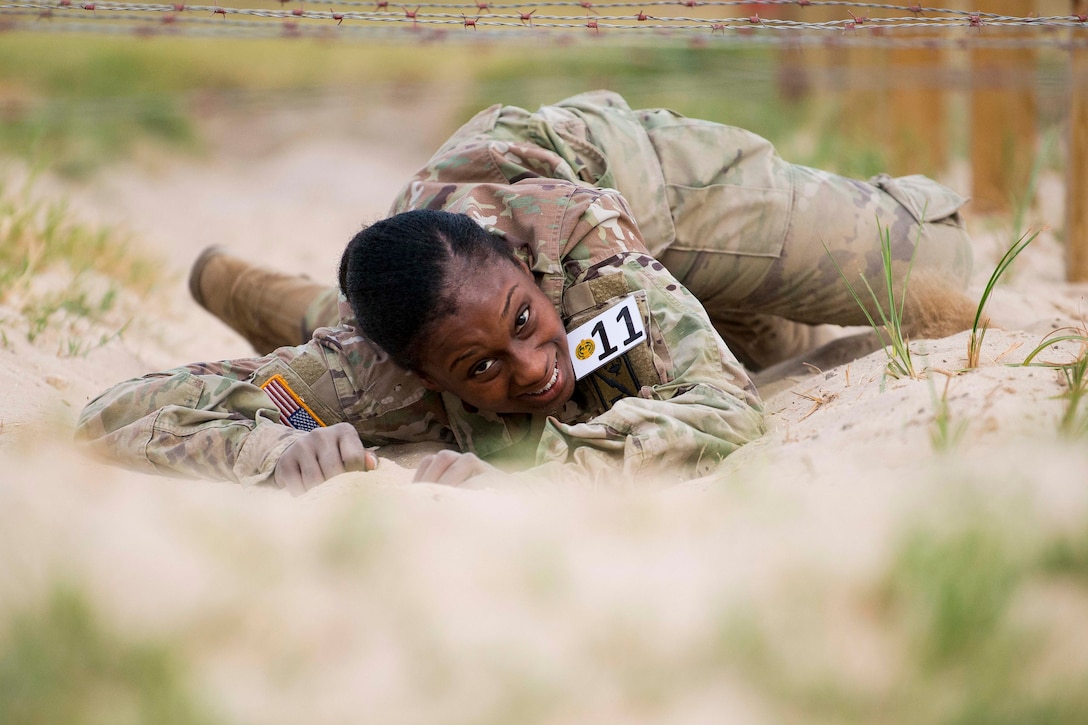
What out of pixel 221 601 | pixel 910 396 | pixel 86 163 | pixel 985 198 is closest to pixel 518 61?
pixel 86 163

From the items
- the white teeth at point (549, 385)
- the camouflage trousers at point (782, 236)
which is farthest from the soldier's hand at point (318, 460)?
the camouflage trousers at point (782, 236)

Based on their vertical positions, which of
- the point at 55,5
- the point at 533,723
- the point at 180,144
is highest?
the point at 55,5

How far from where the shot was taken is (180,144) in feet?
29.0

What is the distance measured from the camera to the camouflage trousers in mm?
2801

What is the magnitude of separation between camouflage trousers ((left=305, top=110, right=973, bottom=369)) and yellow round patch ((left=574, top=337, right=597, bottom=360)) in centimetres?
44

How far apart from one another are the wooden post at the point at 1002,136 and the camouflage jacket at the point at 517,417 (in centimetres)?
311

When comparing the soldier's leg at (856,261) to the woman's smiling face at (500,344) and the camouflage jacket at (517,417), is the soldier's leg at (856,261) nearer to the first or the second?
the camouflage jacket at (517,417)

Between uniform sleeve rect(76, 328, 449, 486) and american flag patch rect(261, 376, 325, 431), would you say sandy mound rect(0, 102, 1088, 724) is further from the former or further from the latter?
american flag patch rect(261, 376, 325, 431)

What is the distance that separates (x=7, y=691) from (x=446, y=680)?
452mm

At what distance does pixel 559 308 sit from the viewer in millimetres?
2395

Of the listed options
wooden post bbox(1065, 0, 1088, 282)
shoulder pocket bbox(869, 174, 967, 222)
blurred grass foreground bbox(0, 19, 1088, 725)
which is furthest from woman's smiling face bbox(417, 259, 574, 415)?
wooden post bbox(1065, 0, 1088, 282)

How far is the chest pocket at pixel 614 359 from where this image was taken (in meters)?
2.29

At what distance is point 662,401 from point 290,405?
2.64 ft

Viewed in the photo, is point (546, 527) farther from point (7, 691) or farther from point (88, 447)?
point (88, 447)
